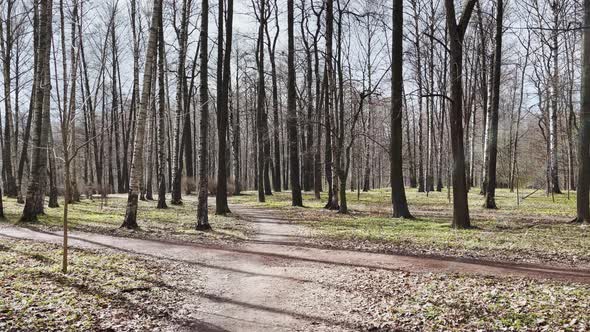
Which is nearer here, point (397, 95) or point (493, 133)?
point (397, 95)

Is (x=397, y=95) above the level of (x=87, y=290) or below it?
above

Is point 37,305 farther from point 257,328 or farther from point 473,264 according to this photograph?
point 473,264

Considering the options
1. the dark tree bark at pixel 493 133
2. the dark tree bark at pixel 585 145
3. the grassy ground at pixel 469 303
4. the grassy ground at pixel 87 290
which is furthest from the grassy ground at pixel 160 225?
the dark tree bark at pixel 493 133

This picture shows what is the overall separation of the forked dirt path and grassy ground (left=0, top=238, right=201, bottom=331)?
51 cm

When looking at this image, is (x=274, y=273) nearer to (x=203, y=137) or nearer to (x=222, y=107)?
(x=203, y=137)

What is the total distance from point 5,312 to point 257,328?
3.30m

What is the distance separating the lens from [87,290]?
6750 millimetres

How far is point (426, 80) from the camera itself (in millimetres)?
31297

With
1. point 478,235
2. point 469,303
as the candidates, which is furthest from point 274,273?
point 478,235

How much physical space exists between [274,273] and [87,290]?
10.9ft

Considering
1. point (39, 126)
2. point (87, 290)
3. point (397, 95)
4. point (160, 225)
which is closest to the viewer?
point (87, 290)

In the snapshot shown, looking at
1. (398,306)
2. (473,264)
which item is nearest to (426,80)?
(473,264)

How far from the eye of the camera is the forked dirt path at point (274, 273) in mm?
6012

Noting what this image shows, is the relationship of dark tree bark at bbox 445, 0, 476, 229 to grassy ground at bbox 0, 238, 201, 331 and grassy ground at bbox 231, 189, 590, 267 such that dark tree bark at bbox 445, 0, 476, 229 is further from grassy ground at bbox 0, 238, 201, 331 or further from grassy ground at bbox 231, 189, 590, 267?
grassy ground at bbox 0, 238, 201, 331
